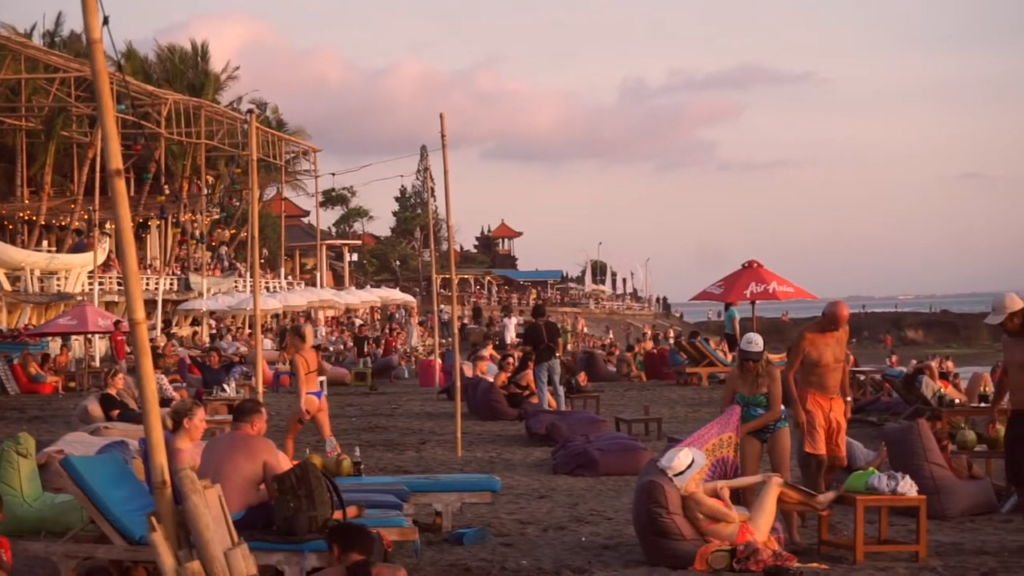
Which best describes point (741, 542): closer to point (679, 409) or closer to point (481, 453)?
point (481, 453)

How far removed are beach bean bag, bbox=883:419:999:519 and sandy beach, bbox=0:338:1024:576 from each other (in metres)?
0.14

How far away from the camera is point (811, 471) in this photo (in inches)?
345

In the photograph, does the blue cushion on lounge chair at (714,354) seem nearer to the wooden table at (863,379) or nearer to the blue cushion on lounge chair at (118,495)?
the wooden table at (863,379)

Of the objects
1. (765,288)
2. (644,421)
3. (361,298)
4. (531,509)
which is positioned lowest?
(531,509)

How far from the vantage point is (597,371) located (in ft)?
91.7

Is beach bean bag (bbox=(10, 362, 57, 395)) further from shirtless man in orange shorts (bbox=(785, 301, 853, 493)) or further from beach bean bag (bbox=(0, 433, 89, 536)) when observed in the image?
shirtless man in orange shorts (bbox=(785, 301, 853, 493))

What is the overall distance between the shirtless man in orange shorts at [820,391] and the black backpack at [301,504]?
131 inches

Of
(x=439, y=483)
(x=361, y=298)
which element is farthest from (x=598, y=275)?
(x=439, y=483)

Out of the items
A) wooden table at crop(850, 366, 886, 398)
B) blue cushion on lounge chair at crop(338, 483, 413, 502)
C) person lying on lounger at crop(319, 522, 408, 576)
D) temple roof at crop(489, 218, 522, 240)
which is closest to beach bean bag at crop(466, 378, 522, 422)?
wooden table at crop(850, 366, 886, 398)

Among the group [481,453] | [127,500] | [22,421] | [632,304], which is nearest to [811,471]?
[127,500]

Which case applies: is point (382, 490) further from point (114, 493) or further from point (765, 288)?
point (765, 288)

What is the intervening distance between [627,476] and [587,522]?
105 inches

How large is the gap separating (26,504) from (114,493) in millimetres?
2184

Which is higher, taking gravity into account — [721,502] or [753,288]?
[753,288]
